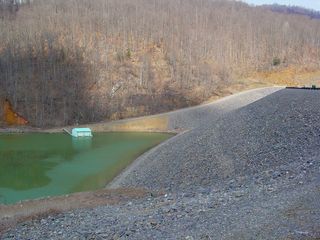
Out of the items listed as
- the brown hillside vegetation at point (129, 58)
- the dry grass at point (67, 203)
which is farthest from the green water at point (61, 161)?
the brown hillside vegetation at point (129, 58)

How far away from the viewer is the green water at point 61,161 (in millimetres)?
30688

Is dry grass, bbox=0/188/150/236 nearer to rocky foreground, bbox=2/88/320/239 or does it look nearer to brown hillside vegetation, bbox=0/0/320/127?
rocky foreground, bbox=2/88/320/239

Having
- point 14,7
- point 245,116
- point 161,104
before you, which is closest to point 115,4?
point 14,7

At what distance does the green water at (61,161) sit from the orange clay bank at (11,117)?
8363 mm

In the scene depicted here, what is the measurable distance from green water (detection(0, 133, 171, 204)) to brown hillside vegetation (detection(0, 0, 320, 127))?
44.0 ft

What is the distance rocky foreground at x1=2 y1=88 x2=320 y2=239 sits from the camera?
12.7 m

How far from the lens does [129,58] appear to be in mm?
81125

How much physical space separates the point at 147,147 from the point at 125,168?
1202 centimetres

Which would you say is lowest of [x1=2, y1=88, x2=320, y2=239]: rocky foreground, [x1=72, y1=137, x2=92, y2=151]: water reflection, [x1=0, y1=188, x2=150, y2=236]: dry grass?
[x1=72, y1=137, x2=92, y2=151]: water reflection

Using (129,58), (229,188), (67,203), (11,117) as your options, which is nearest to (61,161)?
(67,203)

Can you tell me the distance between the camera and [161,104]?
71.4 meters

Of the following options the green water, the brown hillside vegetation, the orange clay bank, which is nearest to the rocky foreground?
the green water

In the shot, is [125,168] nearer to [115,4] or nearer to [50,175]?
[50,175]

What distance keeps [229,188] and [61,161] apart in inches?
972
